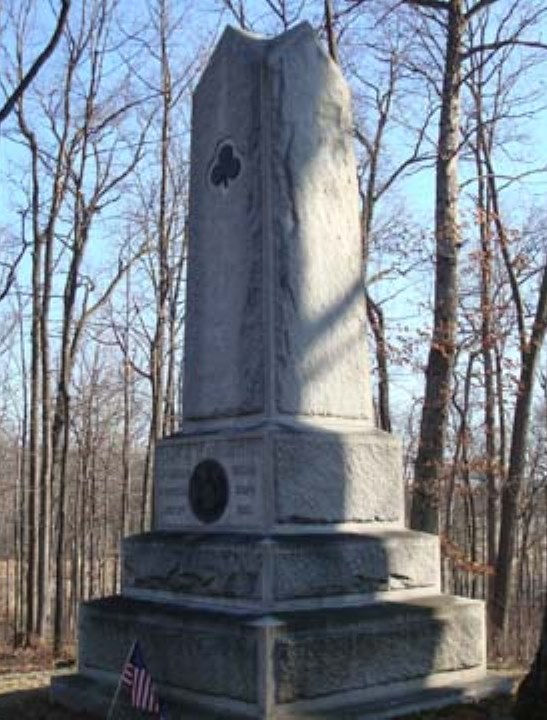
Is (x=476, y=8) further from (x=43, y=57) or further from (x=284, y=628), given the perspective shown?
(x=284, y=628)

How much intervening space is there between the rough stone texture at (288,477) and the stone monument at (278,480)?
0.01 m

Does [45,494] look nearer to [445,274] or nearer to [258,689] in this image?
[445,274]

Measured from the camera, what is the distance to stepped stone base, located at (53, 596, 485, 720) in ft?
16.3

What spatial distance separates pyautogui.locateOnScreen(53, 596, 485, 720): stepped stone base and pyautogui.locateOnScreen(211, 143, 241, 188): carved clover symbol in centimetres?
286

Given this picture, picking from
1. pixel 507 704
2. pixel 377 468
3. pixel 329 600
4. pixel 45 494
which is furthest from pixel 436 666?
pixel 45 494

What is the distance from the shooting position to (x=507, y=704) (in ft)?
19.1

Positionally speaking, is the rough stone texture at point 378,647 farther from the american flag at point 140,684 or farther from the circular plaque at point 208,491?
the circular plaque at point 208,491

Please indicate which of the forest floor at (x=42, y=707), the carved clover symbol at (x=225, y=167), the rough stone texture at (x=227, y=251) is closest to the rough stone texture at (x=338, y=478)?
the rough stone texture at (x=227, y=251)

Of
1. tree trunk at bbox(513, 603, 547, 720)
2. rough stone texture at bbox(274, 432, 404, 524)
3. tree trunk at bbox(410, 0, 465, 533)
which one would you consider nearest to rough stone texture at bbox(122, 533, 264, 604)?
rough stone texture at bbox(274, 432, 404, 524)

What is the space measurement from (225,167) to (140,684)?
342cm

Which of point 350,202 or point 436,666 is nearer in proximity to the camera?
point 436,666

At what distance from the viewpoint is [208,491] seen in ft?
19.9

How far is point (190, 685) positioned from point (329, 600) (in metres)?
0.93

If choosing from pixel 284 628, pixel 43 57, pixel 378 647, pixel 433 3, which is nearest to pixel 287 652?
pixel 284 628
